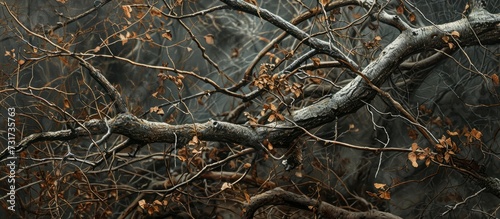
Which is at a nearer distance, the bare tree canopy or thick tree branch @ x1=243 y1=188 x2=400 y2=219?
thick tree branch @ x1=243 y1=188 x2=400 y2=219

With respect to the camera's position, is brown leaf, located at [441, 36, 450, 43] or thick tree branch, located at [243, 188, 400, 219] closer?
brown leaf, located at [441, 36, 450, 43]

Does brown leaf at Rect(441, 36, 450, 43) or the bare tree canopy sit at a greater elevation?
brown leaf at Rect(441, 36, 450, 43)

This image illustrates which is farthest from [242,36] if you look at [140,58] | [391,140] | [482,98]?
[482,98]

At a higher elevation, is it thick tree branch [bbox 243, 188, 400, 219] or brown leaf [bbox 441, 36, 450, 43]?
brown leaf [bbox 441, 36, 450, 43]

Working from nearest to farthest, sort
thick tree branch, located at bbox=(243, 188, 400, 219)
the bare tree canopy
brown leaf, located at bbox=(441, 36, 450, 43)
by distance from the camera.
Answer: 1. brown leaf, located at bbox=(441, 36, 450, 43)
2. thick tree branch, located at bbox=(243, 188, 400, 219)
3. the bare tree canopy

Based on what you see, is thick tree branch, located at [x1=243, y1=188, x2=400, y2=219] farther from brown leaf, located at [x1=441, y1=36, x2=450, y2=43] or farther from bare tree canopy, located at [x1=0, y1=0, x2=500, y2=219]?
brown leaf, located at [x1=441, y1=36, x2=450, y2=43]

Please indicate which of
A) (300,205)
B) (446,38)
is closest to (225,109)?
(300,205)

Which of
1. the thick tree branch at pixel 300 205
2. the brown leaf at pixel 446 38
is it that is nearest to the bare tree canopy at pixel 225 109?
the thick tree branch at pixel 300 205

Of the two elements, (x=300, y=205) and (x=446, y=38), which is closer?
(x=446, y=38)

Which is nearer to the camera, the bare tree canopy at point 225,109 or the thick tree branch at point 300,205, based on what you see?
the thick tree branch at point 300,205

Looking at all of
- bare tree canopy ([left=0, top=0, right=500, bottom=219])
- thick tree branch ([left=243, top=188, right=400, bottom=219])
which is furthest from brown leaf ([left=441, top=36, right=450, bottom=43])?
thick tree branch ([left=243, top=188, right=400, bottom=219])

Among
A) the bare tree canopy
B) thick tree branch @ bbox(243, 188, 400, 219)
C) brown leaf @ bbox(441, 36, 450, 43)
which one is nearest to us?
brown leaf @ bbox(441, 36, 450, 43)

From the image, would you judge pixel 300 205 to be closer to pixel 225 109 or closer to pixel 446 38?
pixel 225 109

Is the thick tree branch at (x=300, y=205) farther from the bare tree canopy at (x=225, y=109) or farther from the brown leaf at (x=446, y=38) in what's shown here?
the brown leaf at (x=446, y=38)
